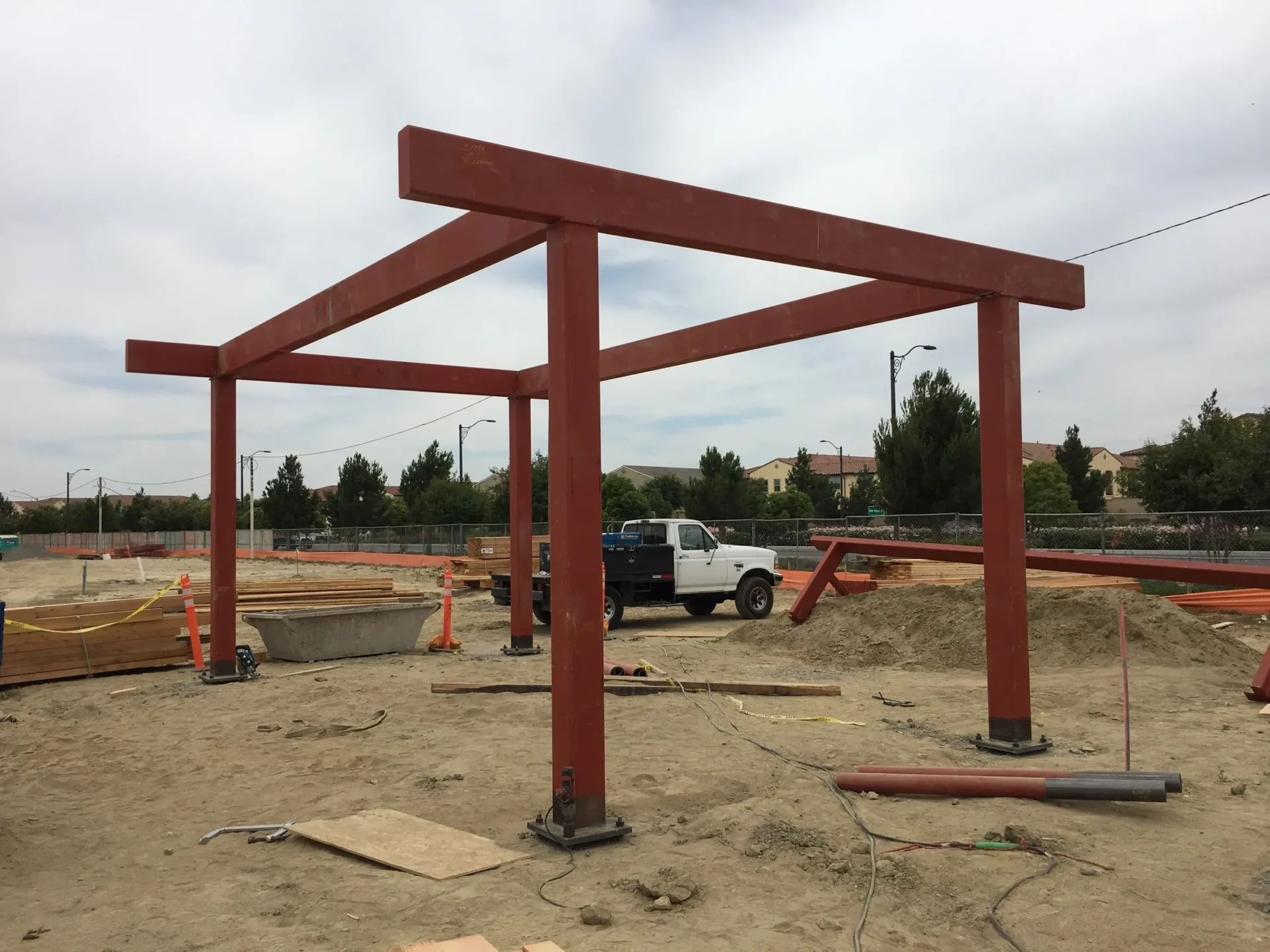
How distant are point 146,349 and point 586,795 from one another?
8639 millimetres

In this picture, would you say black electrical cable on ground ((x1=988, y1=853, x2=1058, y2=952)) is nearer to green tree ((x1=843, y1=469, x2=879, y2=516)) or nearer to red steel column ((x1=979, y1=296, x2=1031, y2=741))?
red steel column ((x1=979, y1=296, x2=1031, y2=741))

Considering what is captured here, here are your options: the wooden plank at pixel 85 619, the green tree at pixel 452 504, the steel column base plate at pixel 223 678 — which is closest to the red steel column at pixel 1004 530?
the steel column base plate at pixel 223 678

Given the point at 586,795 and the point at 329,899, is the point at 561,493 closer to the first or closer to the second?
the point at 586,795

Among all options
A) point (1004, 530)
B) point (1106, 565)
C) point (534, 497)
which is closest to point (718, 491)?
point (534, 497)

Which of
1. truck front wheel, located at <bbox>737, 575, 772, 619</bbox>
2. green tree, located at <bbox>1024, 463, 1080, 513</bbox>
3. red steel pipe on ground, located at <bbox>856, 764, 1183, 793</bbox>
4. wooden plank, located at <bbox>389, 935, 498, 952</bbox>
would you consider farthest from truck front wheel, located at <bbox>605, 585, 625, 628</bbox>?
green tree, located at <bbox>1024, 463, 1080, 513</bbox>

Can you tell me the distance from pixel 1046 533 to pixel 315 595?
19114 millimetres

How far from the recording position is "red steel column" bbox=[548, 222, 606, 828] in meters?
5.86

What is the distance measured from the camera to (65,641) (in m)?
13.0

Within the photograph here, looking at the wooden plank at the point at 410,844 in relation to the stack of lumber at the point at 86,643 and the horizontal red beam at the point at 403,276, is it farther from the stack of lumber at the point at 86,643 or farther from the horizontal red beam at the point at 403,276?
the stack of lumber at the point at 86,643

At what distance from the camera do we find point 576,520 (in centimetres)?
592

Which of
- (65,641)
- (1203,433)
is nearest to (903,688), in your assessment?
(65,641)

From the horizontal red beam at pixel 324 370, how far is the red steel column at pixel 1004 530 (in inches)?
289

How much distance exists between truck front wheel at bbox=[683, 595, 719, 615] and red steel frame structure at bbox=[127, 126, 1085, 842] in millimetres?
8370

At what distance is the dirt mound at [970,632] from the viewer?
41.9ft
